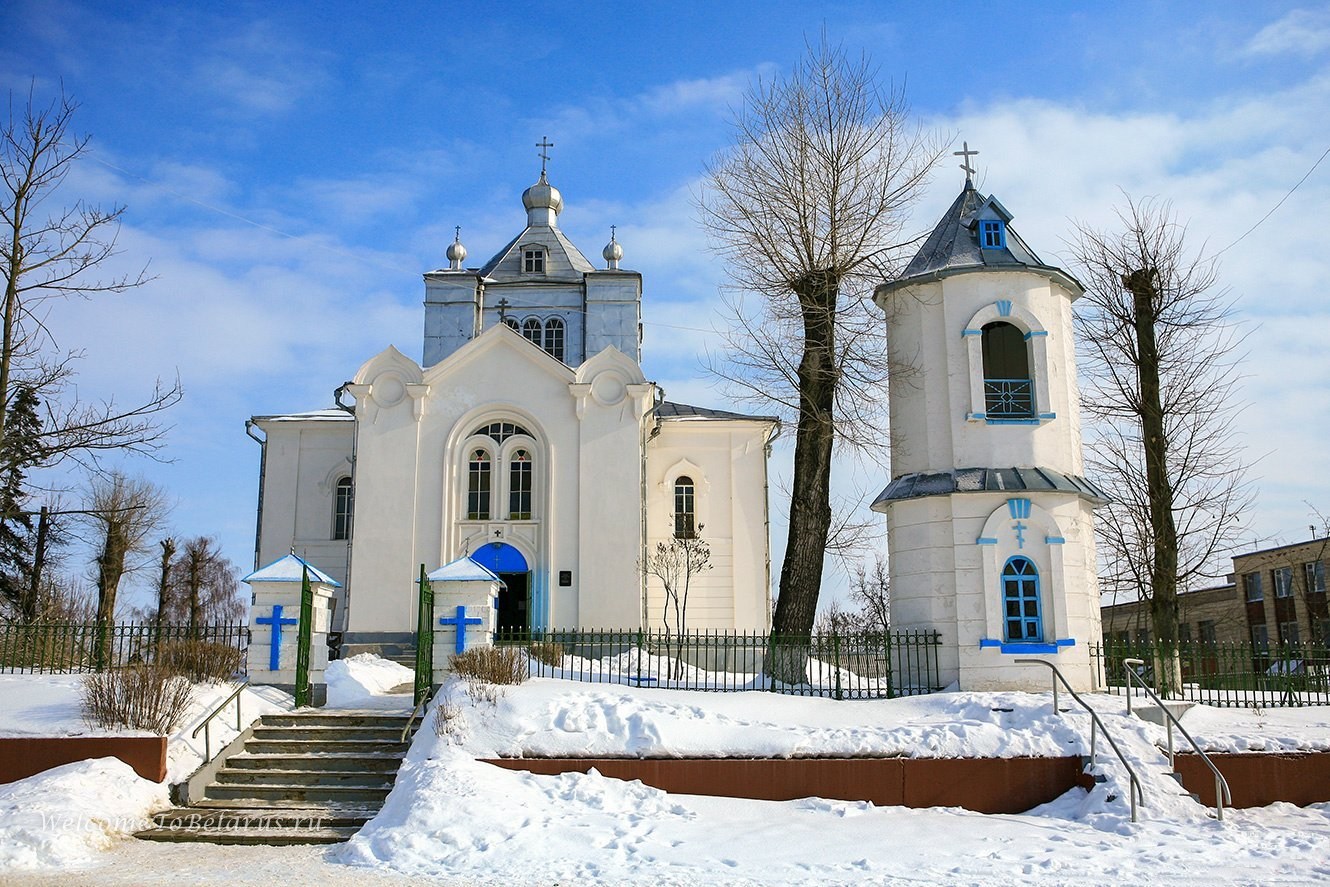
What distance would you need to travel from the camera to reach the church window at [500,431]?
23250mm

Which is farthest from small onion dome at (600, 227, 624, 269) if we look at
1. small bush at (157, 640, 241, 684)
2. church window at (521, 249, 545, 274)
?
small bush at (157, 640, 241, 684)

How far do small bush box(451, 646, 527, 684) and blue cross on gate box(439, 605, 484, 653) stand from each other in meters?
0.82

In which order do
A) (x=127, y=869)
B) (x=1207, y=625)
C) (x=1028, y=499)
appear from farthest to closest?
(x=1207, y=625) → (x=1028, y=499) → (x=127, y=869)

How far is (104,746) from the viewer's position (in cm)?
1067

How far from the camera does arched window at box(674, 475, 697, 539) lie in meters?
25.5

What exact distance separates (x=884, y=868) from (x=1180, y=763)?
4573mm

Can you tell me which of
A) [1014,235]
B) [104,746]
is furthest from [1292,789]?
[104,746]

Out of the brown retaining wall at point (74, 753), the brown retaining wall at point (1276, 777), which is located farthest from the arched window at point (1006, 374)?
the brown retaining wall at point (74, 753)

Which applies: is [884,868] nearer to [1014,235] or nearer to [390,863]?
[390,863]

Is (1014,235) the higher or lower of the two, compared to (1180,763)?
higher

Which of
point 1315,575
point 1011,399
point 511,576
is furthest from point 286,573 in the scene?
point 1315,575

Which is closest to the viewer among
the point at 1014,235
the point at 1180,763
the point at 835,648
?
the point at 1180,763

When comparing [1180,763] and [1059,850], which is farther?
[1180,763]

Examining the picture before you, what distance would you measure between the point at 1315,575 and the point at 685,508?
26967mm
